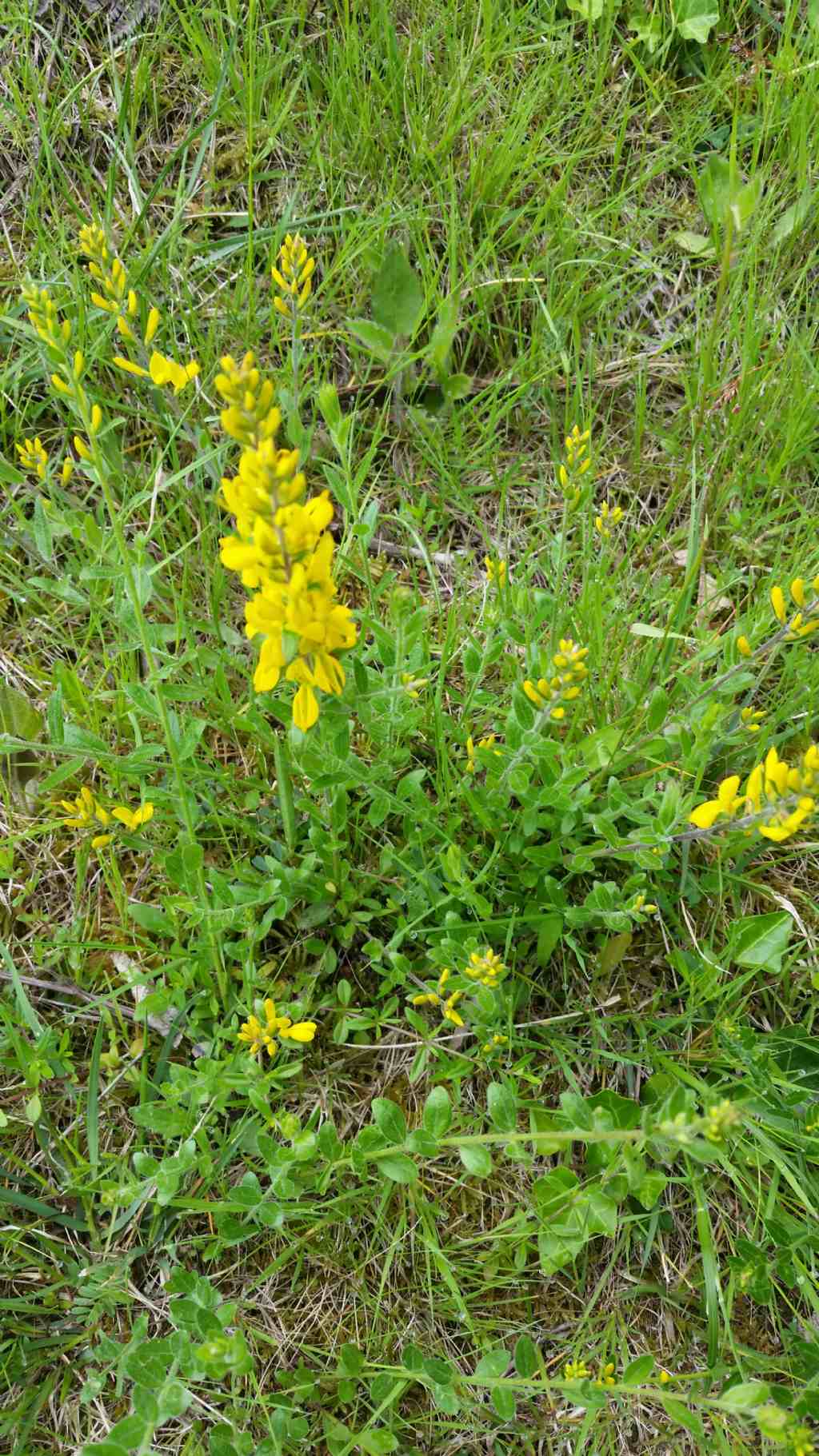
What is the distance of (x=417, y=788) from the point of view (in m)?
2.22

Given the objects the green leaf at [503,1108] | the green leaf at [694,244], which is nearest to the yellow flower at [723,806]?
the green leaf at [503,1108]

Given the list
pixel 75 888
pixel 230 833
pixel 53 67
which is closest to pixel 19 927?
pixel 75 888

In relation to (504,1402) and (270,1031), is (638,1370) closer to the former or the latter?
(504,1402)

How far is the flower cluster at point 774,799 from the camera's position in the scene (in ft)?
5.25

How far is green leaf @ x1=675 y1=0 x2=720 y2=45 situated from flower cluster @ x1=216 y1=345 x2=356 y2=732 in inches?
111

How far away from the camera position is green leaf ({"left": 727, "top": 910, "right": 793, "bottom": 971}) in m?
2.21

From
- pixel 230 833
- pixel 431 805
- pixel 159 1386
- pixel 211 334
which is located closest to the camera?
pixel 159 1386

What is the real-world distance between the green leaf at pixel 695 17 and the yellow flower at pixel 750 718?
2.44 metres

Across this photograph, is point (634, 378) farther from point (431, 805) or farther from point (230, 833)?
point (230, 833)

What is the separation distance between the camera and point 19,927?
2482 millimetres

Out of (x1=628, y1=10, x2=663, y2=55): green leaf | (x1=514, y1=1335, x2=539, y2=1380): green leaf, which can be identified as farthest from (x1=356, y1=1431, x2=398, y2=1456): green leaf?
Answer: (x1=628, y1=10, x2=663, y2=55): green leaf

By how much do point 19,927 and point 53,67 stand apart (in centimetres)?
274

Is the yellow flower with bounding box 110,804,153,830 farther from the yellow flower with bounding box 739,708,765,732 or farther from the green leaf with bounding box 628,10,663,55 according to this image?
the green leaf with bounding box 628,10,663,55

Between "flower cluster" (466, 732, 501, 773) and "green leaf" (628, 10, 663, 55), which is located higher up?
"green leaf" (628, 10, 663, 55)
